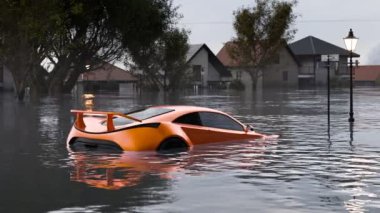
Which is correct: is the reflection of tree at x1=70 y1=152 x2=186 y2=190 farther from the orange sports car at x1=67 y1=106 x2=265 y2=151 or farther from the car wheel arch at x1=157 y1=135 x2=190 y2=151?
the car wheel arch at x1=157 y1=135 x2=190 y2=151

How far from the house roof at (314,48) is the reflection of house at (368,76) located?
21.2 m

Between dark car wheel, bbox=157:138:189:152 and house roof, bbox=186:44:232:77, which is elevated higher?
house roof, bbox=186:44:232:77

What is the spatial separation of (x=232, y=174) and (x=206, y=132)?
421cm

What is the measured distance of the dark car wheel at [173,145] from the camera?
45.2ft

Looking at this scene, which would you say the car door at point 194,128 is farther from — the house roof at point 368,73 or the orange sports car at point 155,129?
the house roof at point 368,73

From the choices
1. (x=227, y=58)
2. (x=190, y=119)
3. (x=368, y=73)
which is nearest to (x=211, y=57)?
(x=227, y=58)

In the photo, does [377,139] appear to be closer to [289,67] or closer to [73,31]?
[73,31]

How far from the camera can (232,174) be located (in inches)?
431

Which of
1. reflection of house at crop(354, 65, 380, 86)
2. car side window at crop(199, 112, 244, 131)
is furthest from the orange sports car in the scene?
reflection of house at crop(354, 65, 380, 86)

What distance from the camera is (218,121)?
1553cm

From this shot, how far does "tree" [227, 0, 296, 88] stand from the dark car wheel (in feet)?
245

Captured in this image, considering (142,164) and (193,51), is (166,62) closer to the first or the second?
(193,51)

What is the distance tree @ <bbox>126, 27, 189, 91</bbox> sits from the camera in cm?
7525

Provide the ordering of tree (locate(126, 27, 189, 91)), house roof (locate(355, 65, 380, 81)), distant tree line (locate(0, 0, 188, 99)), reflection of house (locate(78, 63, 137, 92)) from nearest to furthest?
distant tree line (locate(0, 0, 188, 99))
tree (locate(126, 27, 189, 91))
reflection of house (locate(78, 63, 137, 92))
house roof (locate(355, 65, 380, 81))
